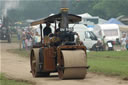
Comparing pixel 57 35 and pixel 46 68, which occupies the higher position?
pixel 57 35

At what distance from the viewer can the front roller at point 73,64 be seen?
49.1ft

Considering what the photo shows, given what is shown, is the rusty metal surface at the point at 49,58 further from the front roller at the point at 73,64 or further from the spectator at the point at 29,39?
the spectator at the point at 29,39

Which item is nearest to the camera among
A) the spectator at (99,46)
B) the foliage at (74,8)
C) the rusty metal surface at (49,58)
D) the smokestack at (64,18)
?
the rusty metal surface at (49,58)

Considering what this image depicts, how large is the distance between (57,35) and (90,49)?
20.0 meters

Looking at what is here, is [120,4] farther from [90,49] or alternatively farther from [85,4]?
[90,49]

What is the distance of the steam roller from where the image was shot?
15.0 metres

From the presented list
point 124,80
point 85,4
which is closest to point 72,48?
point 124,80

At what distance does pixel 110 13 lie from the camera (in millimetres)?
76000

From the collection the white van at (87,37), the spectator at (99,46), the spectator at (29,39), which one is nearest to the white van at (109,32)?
the white van at (87,37)

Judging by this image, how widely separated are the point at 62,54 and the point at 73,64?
0.49 m

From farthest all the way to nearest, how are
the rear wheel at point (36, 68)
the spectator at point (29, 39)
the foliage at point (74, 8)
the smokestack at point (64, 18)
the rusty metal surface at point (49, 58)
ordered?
the foliage at point (74, 8)
the spectator at point (29, 39)
the rear wheel at point (36, 68)
the smokestack at point (64, 18)
the rusty metal surface at point (49, 58)

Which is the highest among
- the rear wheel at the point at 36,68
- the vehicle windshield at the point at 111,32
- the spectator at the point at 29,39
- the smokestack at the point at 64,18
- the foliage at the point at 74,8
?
the foliage at the point at 74,8

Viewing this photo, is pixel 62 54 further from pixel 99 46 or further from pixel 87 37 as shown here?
pixel 87 37

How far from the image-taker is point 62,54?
15.2m
